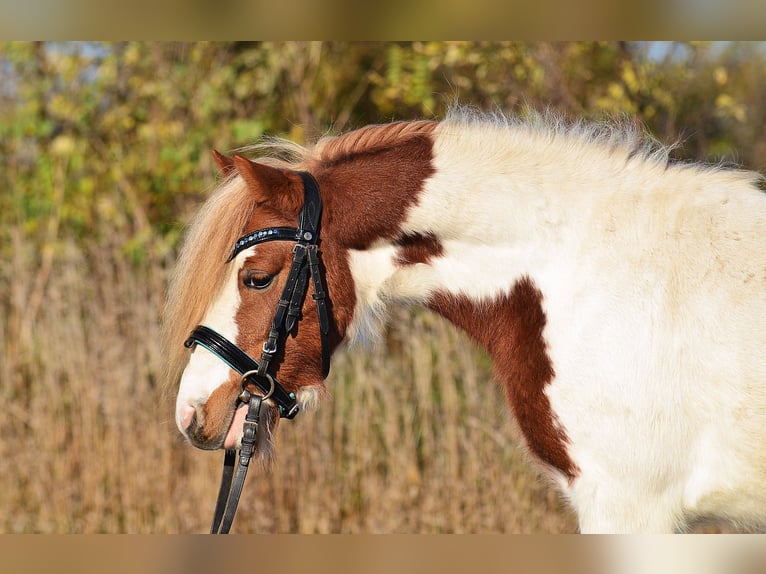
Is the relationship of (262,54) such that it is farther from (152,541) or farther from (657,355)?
(657,355)

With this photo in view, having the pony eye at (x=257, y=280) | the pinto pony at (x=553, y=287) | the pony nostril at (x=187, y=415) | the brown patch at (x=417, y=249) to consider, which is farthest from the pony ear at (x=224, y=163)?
the pony nostril at (x=187, y=415)

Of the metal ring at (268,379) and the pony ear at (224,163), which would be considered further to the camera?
the pony ear at (224,163)

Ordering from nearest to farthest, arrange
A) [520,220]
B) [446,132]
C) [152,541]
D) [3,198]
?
[520,220] → [446,132] → [152,541] → [3,198]

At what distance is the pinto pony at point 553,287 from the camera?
189cm

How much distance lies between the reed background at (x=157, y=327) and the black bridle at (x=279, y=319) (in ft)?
5.53

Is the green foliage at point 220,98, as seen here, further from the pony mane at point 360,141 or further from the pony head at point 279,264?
the pony head at point 279,264

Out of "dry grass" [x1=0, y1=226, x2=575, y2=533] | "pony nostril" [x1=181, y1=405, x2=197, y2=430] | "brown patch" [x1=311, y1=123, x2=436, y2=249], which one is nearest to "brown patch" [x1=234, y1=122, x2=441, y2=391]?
"brown patch" [x1=311, y1=123, x2=436, y2=249]

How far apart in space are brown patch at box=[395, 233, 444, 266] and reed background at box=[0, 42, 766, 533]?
1.75m

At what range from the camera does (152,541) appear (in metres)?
2.47

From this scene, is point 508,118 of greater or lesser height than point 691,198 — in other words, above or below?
above

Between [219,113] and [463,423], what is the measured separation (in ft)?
10.5

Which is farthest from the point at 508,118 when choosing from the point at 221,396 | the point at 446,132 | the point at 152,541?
the point at 152,541

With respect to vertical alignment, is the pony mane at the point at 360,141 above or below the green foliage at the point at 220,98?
below

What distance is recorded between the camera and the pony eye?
85.6 inches
